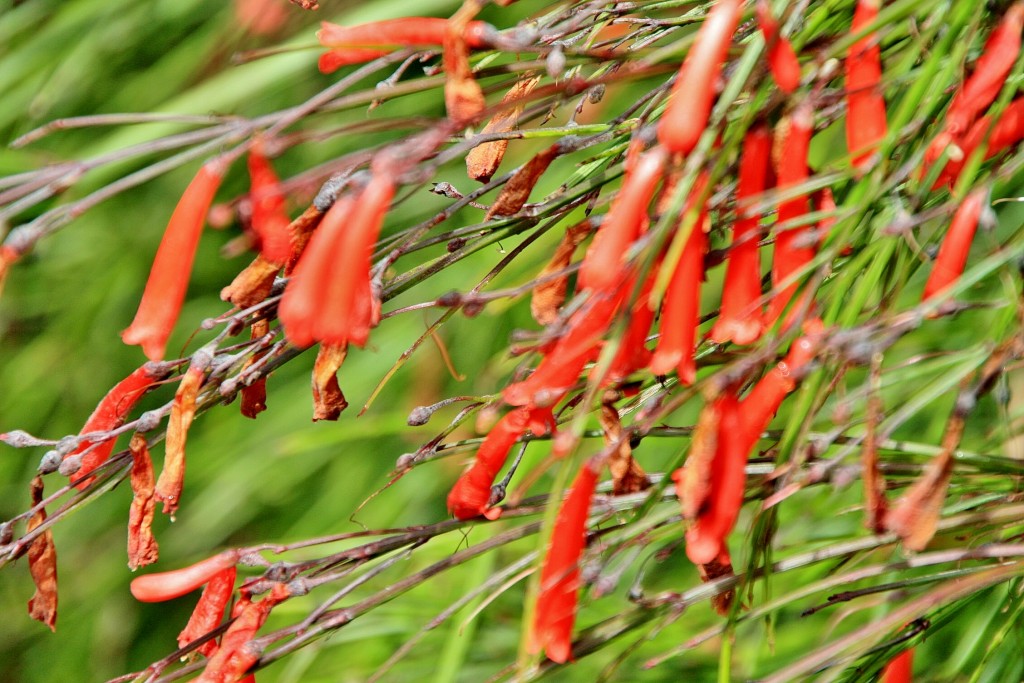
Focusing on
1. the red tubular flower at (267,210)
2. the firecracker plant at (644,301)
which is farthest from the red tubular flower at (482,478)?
the red tubular flower at (267,210)

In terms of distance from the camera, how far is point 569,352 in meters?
0.33

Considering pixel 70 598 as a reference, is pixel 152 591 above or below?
above

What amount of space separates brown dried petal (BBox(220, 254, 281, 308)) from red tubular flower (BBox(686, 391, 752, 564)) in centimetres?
16

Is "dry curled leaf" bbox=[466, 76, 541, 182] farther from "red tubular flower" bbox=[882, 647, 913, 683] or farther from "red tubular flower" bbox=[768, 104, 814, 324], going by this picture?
"red tubular flower" bbox=[882, 647, 913, 683]

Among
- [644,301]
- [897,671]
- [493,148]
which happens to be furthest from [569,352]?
[897,671]

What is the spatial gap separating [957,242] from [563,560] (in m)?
0.17

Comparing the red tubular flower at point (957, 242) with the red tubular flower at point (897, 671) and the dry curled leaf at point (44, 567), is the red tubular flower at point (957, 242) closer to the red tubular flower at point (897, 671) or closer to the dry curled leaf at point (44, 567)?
the red tubular flower at point (897, 671)

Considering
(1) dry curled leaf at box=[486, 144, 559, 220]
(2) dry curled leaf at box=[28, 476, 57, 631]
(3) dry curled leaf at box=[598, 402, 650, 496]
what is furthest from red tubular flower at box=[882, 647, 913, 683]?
(2) dry curled leaf at box=[28, 476, 57, 631]

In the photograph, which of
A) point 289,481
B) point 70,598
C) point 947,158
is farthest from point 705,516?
point 70,598

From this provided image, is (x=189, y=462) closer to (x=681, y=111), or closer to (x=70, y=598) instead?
(x=70, y=598)

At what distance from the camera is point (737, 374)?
319mm

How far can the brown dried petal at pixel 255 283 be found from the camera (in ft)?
1.19

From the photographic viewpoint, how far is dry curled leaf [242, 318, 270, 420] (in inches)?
16.1

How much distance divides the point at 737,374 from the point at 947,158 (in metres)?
0.12
